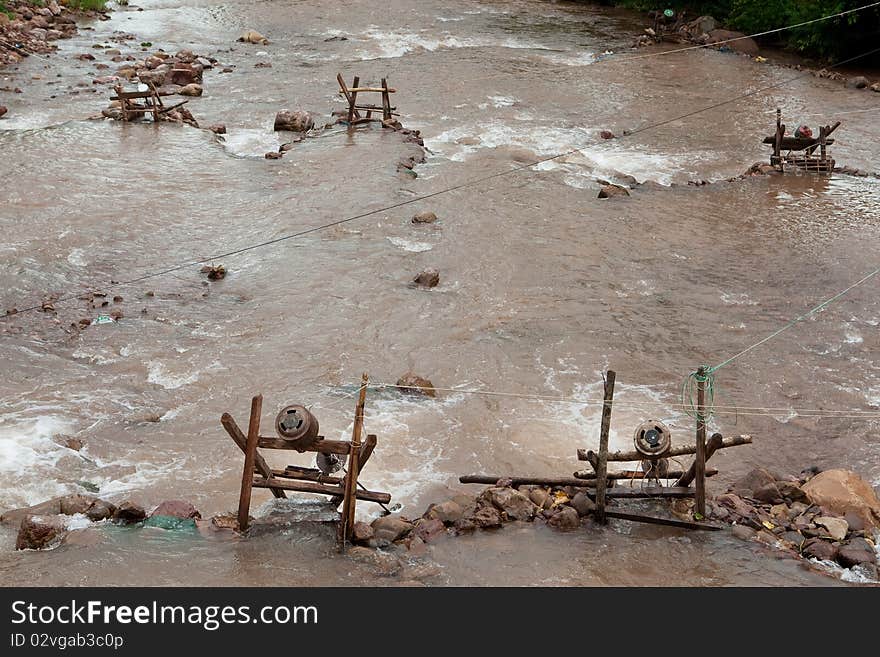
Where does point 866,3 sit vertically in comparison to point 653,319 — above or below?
above

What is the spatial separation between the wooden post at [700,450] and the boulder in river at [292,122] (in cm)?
1574

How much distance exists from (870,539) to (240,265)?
10.8m

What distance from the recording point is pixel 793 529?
365 inches

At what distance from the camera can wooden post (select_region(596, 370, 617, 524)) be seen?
8969 mm

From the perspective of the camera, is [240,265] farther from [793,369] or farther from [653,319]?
[793,369]

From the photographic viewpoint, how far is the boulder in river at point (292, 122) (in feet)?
73.5

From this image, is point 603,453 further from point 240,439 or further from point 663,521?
point 240,439

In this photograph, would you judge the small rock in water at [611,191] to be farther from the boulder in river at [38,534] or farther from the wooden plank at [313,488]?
the boulder in river at [38,534]

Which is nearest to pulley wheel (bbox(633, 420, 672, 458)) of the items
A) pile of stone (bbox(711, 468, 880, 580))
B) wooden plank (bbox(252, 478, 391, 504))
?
pile of stone (bbox(711, 468, 880, 580))

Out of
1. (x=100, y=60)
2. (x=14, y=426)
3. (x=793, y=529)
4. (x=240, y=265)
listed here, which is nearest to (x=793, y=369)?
(x=793, y=529)

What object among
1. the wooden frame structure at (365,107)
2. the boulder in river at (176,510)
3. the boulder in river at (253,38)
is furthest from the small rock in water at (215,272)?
the boulder in river at (253,38)

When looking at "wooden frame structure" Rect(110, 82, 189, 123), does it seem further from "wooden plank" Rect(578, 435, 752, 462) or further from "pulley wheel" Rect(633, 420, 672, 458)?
"pulley wheel" Rect(633, 420, 672, 458)

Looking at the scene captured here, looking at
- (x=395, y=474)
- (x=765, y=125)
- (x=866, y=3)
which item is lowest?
(x=395, y=474)

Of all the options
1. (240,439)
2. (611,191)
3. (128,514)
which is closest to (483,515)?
(240,439)
